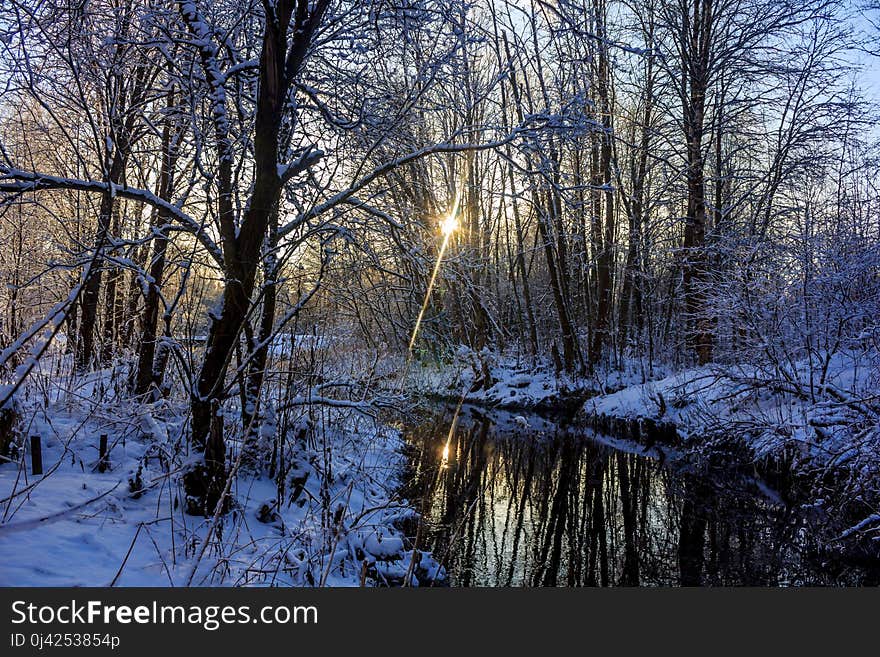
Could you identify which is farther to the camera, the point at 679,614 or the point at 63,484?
the point at 63,484

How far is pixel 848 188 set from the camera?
9570mm

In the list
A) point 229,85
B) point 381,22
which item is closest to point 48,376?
point 229,85

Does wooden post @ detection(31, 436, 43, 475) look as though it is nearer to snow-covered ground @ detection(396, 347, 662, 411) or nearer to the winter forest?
the winter forest

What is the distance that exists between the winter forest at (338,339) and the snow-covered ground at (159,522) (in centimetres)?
3

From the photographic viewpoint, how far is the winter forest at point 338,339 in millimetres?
4039

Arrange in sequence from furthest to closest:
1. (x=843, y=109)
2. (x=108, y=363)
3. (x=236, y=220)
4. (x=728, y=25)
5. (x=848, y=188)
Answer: (x=728, y=25)
(x=843, y=109)
(x=848, y=188)
(x=108, y=363)
(x=236, y=220)

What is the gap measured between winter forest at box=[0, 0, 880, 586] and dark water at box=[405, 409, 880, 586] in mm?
50

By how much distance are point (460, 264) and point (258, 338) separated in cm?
213

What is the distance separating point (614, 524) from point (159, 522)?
5410 mm

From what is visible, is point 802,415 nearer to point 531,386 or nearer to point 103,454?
point 103,454

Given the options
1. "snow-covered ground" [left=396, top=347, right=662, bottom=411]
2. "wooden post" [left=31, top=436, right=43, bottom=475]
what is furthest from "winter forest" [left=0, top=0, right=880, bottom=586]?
"snow-covered ground" [left=396, top=347, right=662, bottom=411]

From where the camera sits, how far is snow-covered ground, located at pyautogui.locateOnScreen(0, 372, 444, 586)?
322 centimetres

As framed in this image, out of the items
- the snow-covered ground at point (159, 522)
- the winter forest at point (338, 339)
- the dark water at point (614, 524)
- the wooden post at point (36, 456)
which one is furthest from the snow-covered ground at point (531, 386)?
the wooden post at point (36, 456)

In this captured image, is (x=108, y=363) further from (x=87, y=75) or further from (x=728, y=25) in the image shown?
(x=728, y=25)
